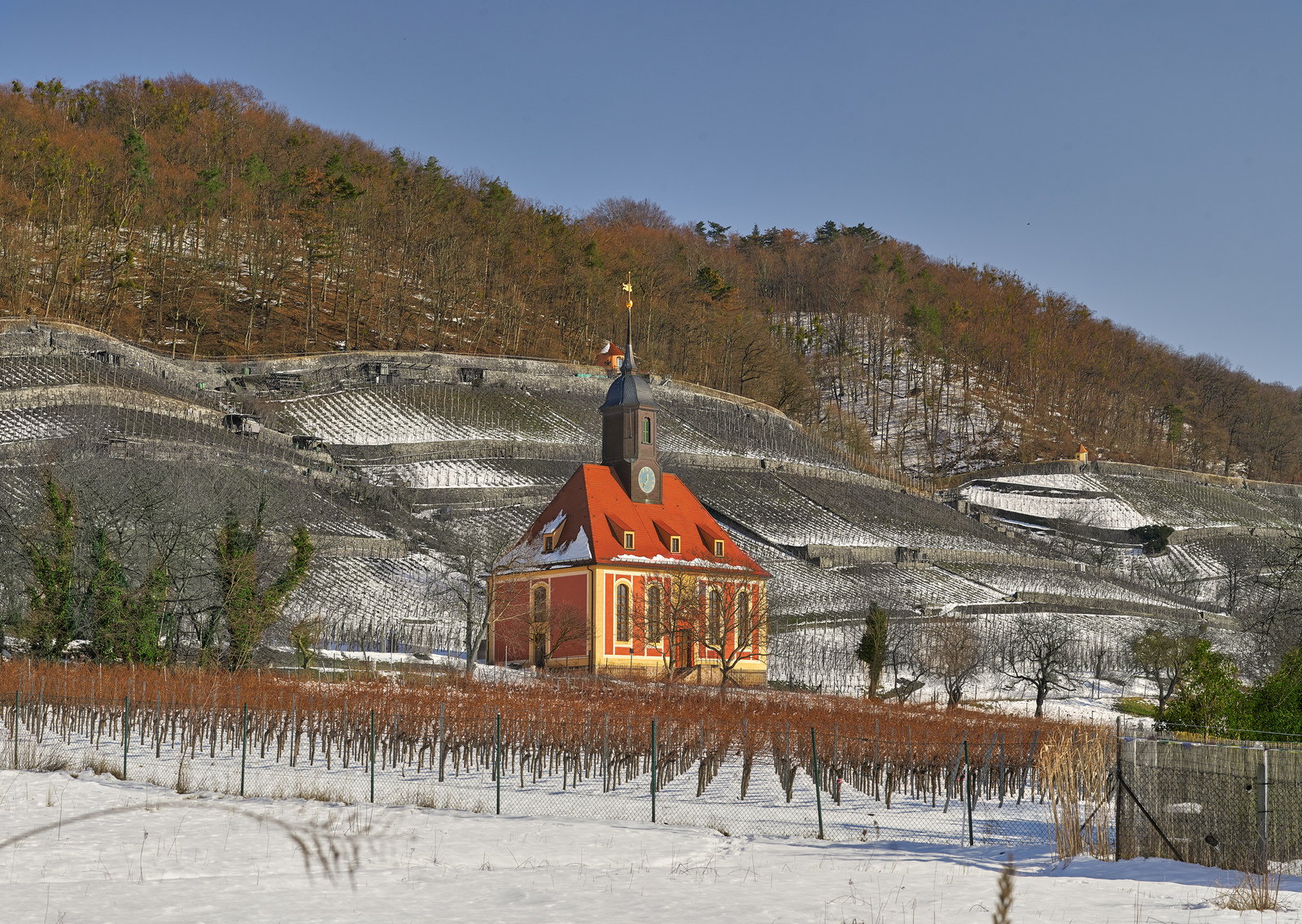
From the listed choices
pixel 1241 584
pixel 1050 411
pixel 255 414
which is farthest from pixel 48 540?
pixel 1050 411

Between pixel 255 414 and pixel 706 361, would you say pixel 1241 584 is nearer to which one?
pixel 706 361

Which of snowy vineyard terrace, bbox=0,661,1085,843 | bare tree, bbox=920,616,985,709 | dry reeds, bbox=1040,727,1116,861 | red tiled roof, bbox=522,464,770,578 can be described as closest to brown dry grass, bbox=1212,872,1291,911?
dry reeds, bbox=1040,727,1116,861

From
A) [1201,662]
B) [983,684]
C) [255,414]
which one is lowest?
[983,684]

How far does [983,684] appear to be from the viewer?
52.1 m

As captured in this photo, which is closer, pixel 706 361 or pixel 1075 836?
pixel 1075 836

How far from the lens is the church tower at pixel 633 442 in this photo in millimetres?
52406

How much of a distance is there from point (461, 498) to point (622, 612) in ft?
72.4

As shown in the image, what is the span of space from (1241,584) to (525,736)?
69205mm

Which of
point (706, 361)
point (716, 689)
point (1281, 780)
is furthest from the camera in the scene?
point (706, 361)

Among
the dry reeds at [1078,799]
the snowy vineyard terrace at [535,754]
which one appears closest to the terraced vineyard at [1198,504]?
the snowy vineyard terrace at [535,754]

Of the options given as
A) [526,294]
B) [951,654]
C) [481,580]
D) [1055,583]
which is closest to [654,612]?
[481,580]

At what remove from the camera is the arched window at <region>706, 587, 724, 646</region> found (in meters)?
46.8

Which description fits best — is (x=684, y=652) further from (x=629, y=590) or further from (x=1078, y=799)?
(x=1078, y=799)

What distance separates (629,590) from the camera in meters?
47.9
